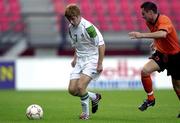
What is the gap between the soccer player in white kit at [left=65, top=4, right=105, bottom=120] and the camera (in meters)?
10.7

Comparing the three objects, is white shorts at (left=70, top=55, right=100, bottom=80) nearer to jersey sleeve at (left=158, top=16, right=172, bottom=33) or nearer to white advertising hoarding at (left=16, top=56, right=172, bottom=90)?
jersey sleeve at (left=158, top=16, right=172, bottom=33)

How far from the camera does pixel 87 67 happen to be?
10805 mm

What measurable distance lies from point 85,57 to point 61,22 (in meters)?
13.4

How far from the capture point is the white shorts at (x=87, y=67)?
1081 cm

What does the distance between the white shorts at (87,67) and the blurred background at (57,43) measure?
11.2 m

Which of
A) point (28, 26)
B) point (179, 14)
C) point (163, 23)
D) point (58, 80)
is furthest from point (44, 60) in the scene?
point (163, 23)

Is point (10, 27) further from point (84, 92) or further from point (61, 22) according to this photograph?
point (84, 92)

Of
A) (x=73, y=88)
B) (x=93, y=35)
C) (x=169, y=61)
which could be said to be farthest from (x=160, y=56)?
(x=73, y=88)

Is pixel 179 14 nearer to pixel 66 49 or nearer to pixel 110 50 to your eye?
pixel 110 50

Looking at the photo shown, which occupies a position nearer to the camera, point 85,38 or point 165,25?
point 165,25

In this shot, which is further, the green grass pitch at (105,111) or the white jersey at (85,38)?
the white jersey at (85,38)

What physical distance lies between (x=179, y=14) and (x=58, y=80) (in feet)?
22.9

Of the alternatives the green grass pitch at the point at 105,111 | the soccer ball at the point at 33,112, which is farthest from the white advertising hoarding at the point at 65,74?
the soccer ball at the point at 33,112

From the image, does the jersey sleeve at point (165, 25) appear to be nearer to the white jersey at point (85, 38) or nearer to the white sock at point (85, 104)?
the white jersey at point (85, 38)
